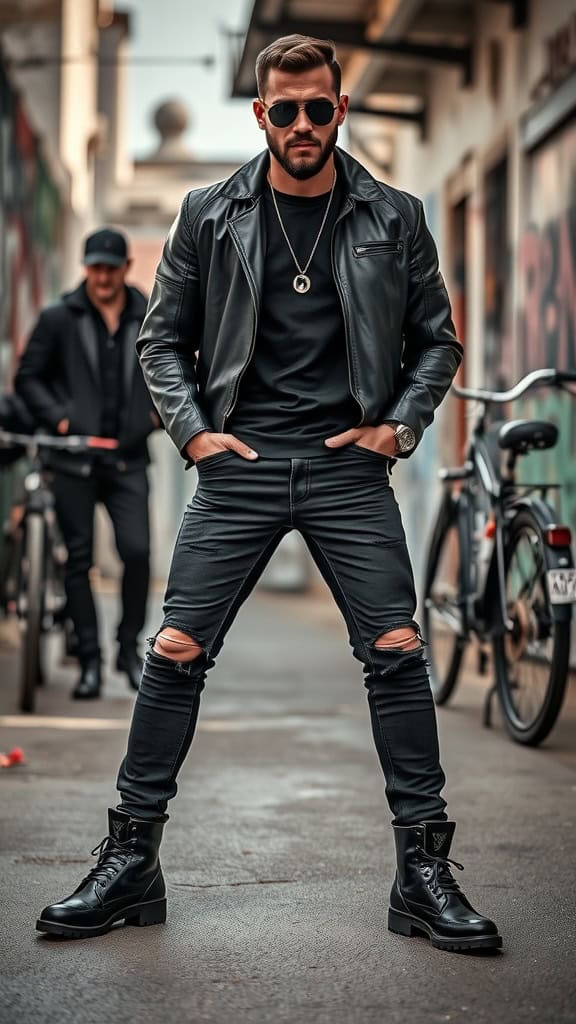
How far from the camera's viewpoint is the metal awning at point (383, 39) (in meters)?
13.2

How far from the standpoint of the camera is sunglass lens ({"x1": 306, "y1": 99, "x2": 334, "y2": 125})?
3646 mm

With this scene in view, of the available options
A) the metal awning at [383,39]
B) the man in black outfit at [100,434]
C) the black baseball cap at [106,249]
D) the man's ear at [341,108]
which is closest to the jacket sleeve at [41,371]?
the man in black outfit at [100,434]

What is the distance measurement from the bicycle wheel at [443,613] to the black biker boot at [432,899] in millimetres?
3585

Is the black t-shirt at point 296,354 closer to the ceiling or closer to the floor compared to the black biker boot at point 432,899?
closer to the ceiling

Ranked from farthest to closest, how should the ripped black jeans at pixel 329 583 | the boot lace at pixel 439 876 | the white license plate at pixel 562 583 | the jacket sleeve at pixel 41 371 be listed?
the jacket sleeve at pixel 41 371
the white license plate at pixel 562 583
the ripped black jeans at pixel 329 583
the boot lace at pixel 439 876

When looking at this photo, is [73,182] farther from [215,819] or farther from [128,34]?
[215,819]

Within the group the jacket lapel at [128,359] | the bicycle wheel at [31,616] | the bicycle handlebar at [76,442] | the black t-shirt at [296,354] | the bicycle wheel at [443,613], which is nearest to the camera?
the black t-shirt at [296,354]

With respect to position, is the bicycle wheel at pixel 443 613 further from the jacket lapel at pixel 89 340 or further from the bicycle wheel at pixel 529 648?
the jacket lapel at pixel 89 340

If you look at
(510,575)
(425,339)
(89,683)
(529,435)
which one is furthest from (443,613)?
(425,339)

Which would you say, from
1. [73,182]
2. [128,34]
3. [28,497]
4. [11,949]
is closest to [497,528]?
[28,497]

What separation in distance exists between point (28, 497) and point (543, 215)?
4.37 metres

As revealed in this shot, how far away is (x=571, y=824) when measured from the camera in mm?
4918

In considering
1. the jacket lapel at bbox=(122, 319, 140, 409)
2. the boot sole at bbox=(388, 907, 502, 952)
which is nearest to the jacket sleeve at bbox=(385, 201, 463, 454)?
the boot sole at bbox=(388, 907, 502, 952)

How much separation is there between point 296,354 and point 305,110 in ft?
1.81
